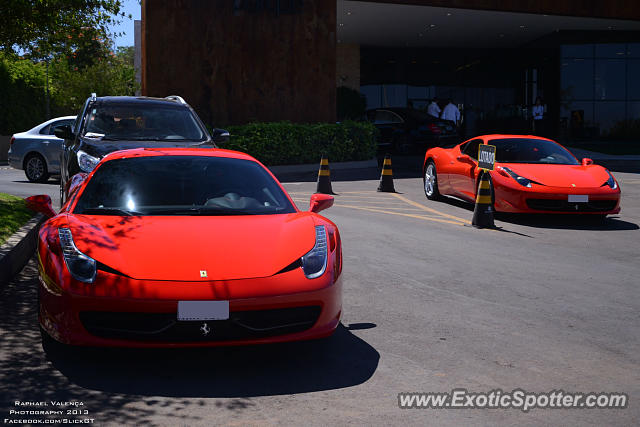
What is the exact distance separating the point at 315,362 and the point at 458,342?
3.66ft

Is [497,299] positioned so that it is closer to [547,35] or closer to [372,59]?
[547,35]

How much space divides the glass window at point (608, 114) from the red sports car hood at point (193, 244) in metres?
34.9

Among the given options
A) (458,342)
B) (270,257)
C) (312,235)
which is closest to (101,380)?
(270,257)

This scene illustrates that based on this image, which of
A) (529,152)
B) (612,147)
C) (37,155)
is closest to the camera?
(529,152)

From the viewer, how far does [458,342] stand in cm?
573

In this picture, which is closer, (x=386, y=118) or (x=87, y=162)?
(x=87, y=162)

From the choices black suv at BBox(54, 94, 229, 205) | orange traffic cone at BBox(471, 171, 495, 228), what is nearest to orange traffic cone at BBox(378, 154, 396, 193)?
orange traffic cone at BBox(471, 171, 495, 228)

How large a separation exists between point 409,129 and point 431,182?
519 inches

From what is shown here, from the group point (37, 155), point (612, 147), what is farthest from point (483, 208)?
point (612, 147)

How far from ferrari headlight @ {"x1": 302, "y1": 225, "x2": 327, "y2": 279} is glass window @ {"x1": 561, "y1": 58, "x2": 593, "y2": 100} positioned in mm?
34788

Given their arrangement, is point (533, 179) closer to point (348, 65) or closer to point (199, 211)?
point (199, 211)

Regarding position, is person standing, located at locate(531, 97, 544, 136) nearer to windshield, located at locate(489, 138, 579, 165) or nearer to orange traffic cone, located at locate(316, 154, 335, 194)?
orange traffic cone, located at locate(316, 154, 335, 194)

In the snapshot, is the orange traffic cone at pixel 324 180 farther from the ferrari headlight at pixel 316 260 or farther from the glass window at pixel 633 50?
the glass window at pixel 633 50

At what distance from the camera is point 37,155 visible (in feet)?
61.1
